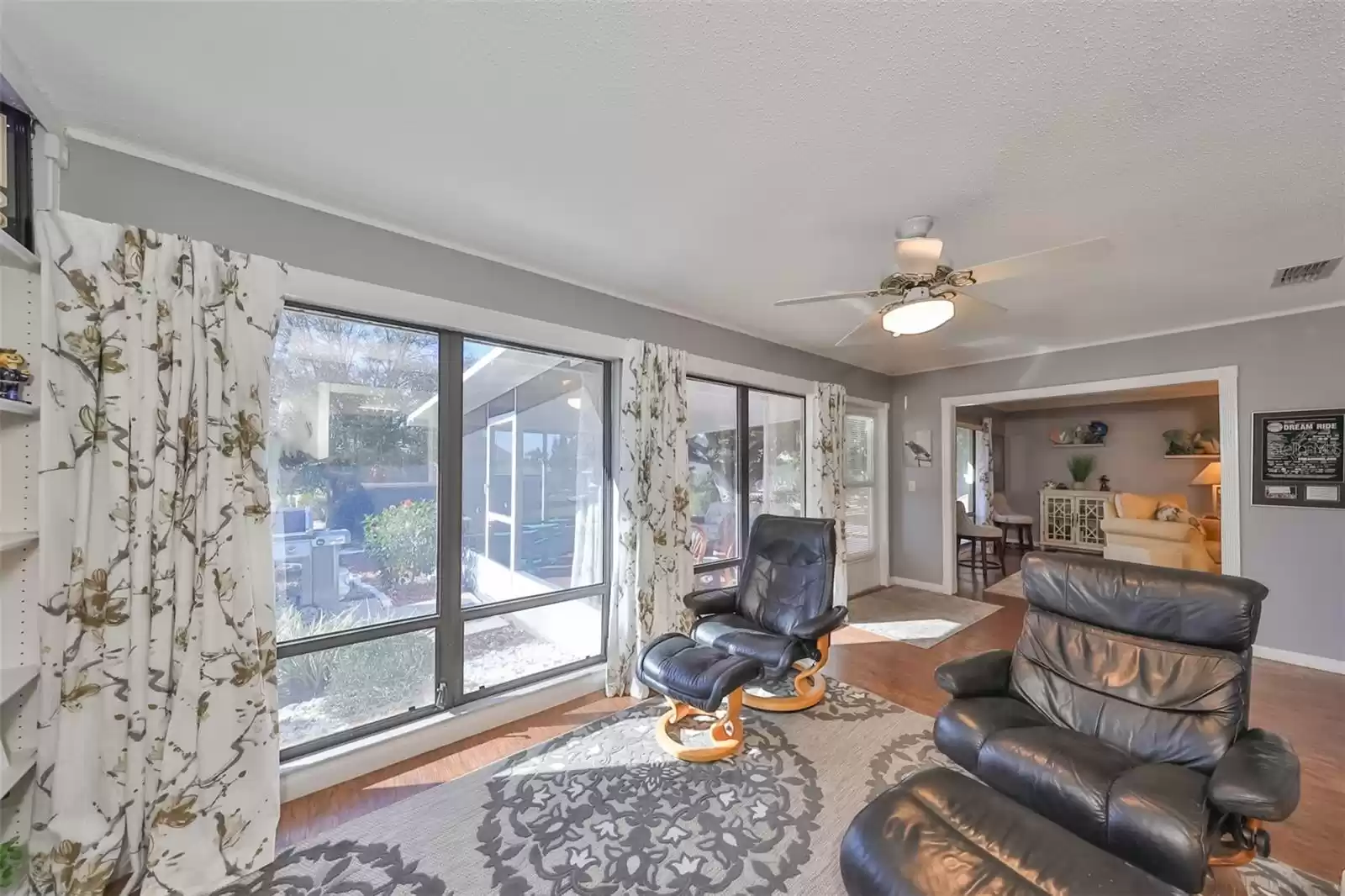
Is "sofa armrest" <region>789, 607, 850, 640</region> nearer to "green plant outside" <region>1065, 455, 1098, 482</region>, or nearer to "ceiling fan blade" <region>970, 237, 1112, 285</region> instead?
"ceiling fan blade" <region>970, 237, 1112, 285</region>

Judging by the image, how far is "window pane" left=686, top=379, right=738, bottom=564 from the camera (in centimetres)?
404

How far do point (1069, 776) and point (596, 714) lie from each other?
2.14m

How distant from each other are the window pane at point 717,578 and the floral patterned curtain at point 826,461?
39.8 inches

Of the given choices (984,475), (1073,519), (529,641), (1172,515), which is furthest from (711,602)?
(1073,519)

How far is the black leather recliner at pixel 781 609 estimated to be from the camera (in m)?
2.72

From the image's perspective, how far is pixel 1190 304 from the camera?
11.1ft

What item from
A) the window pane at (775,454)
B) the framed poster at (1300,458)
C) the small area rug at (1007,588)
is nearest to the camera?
the framed poster at (1300,458)

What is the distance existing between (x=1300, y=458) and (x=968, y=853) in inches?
168

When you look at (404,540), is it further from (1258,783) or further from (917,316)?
(1258,783)

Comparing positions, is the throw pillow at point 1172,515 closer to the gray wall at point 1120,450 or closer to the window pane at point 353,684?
the gray wall at point 1120,450

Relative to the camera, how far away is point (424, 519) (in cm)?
261

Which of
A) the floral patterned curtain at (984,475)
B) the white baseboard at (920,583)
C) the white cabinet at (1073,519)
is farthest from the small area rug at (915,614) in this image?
the white cabinet at (1073,519)

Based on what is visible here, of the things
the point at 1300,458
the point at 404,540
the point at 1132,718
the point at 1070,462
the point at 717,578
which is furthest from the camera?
the point at 1070,462

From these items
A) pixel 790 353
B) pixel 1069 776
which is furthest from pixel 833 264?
pixel 1069 776
